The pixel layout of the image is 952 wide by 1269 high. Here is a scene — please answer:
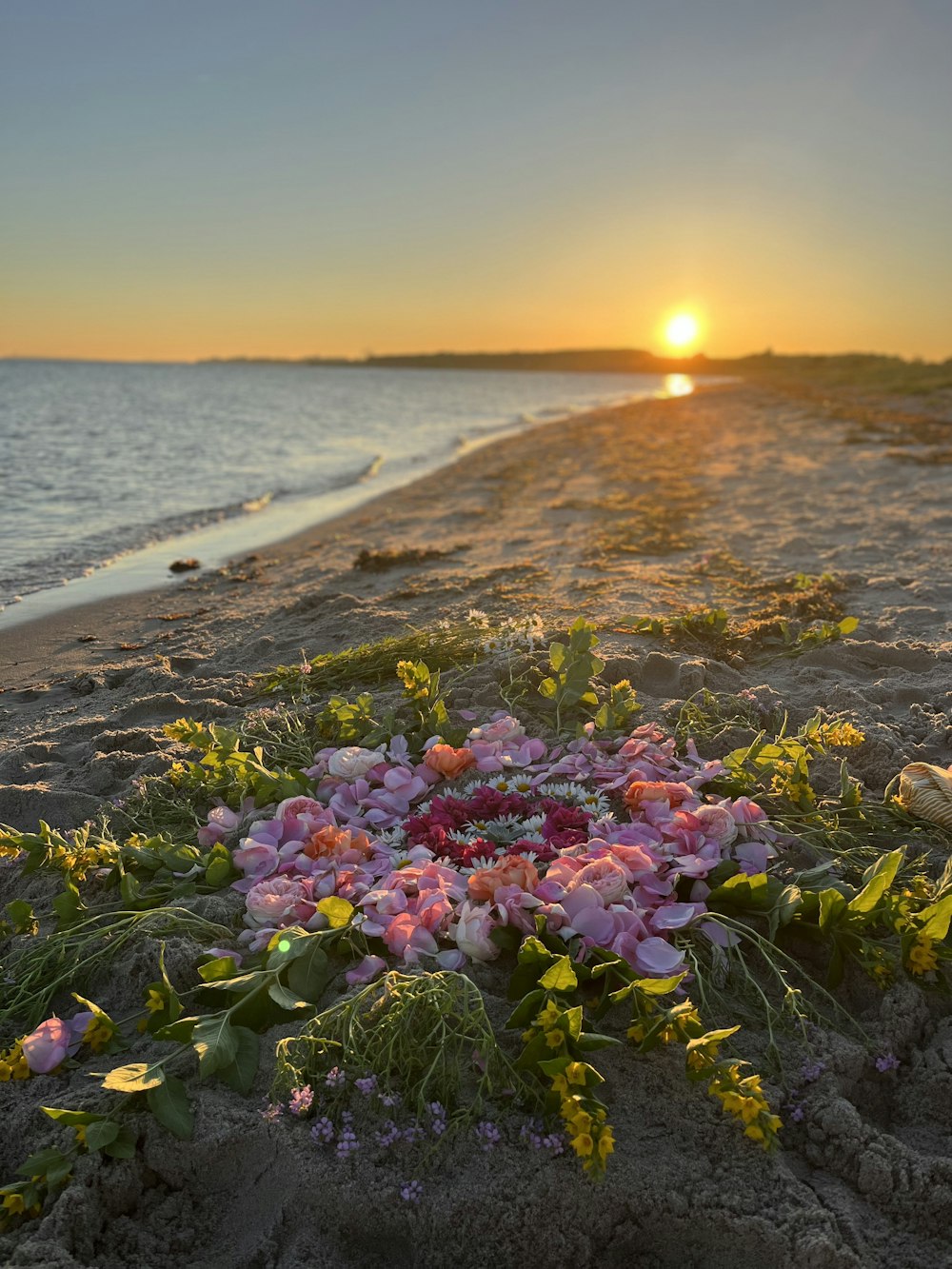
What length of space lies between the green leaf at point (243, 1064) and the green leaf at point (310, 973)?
0.54 feet

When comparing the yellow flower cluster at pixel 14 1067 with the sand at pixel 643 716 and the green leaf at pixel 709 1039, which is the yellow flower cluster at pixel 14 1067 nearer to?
the sand at pixel 643 716

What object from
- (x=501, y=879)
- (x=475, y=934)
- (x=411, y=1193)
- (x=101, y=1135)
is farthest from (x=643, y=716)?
(x=101, y=1135)

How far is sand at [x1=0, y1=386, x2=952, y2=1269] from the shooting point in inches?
69.8

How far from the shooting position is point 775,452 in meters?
14.4

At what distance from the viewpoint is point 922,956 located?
2.22m

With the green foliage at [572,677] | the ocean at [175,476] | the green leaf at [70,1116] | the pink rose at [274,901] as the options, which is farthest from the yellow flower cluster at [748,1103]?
the ocean at [175,476]

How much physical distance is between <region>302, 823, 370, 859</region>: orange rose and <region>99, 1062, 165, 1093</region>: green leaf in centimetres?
82

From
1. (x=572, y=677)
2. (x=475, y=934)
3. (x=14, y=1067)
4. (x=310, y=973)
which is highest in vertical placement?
(x=572, y=677)

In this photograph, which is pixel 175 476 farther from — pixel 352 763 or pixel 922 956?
pixel 922 956

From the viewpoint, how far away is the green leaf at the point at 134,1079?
1.91 metres

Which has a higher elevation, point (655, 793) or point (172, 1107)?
point (655, 793)

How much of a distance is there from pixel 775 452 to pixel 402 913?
13.6m

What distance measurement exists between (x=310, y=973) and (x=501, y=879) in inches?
21.4

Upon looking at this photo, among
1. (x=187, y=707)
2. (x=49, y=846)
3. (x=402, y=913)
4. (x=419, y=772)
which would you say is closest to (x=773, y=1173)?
(x=402, y=913)
